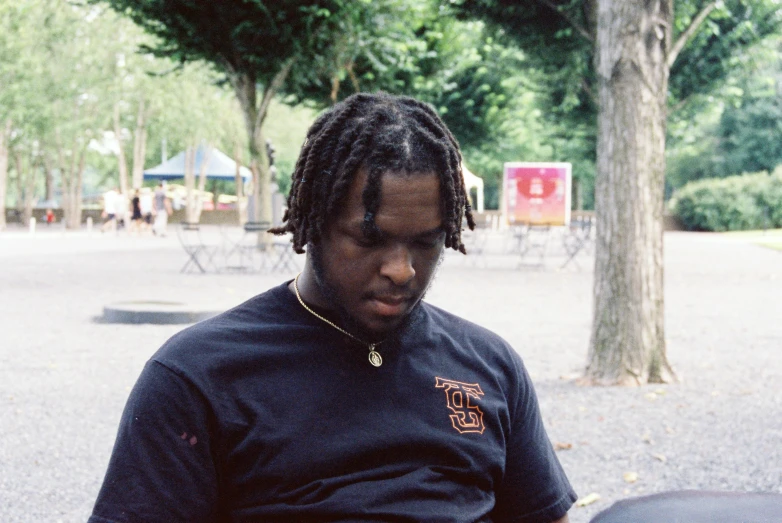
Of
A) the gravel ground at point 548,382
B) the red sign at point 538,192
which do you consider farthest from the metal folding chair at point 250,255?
the red sign at point 538,192

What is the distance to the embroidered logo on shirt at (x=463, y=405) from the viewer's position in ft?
6.18

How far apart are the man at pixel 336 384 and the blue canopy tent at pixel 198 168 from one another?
4849 centimetres

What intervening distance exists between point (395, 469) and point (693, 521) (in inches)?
26.7

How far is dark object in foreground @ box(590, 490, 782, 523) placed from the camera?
1.20 m

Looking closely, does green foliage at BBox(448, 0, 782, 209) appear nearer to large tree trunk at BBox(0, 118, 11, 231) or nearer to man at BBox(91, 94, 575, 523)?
man at BBox(91, 94, 575, 523)

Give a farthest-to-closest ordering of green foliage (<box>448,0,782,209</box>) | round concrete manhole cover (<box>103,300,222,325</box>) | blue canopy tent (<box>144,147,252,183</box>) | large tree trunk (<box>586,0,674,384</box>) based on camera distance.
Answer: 1. blue canopy tent (<box>144,147,252,183</box>)
2. green foliage (<box>448,0,782,209</box>)
3. round concrete manhole cover (<box>103,300,222,325</box>)
4. large tree trunk (<box>586,0,674,384</box>)

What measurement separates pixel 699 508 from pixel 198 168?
173 feet

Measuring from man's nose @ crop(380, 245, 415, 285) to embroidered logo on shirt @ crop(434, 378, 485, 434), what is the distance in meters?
0.26

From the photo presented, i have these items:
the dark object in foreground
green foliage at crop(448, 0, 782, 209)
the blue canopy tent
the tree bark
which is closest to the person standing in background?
the blue canopy tent

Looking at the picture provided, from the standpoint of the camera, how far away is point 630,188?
7.16 meters

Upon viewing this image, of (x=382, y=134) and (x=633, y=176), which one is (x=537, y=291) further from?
(x=382, y=134)

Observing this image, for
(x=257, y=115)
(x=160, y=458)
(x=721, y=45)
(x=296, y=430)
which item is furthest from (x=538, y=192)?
(x=160, y=458)

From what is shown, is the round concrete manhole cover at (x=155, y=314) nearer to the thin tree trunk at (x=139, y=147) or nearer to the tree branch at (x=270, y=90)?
the tree branch at (x=270, y=90)

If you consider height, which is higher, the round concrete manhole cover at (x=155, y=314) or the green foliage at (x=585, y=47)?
the green foliage at (x=585, y=47)
